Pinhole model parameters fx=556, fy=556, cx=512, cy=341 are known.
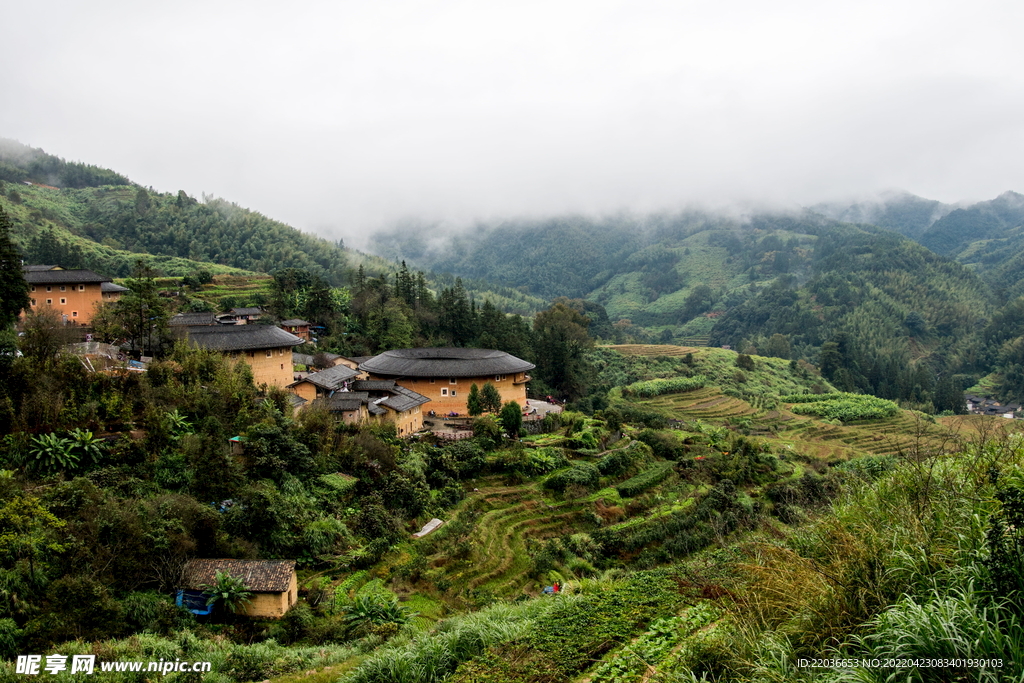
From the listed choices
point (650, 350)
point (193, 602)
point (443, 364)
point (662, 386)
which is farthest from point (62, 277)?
point (650, 350)

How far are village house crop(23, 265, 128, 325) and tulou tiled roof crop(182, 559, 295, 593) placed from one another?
2354 cm

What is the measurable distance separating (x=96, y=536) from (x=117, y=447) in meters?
3.11

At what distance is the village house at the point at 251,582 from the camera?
29.6 feet

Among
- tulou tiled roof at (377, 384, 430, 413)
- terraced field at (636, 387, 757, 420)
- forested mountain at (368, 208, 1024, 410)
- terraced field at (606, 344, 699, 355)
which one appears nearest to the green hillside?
tulou tiled roof at (377, 384, 430, 413)

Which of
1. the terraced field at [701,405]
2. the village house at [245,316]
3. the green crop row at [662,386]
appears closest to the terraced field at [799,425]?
the terraced field at [701,405]

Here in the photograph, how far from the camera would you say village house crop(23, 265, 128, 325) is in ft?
89.7

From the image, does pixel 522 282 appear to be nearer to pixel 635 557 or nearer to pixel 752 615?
pixel 635 557

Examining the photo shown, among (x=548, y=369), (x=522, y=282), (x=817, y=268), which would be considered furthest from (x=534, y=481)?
(x=522, y=282)

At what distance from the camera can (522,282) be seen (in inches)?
5610

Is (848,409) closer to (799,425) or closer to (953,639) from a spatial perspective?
(799,425)

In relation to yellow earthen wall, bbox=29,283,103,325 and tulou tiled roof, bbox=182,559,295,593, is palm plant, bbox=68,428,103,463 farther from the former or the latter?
yellow earthen wall, bbox=29,283,103,325

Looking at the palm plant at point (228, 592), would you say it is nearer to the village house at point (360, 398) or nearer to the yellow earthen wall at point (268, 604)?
the yellow earthen wall at point (268, 604)

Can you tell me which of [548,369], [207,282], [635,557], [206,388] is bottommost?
[635,557]

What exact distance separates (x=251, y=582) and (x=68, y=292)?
2709cm
